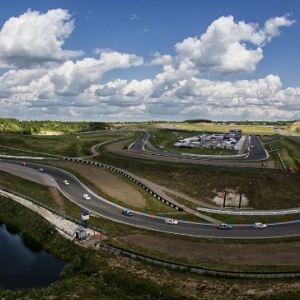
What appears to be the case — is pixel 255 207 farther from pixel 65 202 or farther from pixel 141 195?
pixel 65 202

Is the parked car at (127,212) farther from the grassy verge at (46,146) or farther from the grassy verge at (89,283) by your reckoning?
the grassy verge at (46,146)

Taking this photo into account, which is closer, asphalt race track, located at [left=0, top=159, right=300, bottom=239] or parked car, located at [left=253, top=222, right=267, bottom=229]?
asphalt race track, located at [left=0, top=159, right=300, bottom=239]

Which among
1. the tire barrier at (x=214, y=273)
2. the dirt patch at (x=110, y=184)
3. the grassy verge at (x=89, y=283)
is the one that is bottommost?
the grassy verge at (x=89, y=283)

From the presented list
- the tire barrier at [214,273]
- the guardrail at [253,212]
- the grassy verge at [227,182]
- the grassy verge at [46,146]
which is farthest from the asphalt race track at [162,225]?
the grassy verge at [46,146]

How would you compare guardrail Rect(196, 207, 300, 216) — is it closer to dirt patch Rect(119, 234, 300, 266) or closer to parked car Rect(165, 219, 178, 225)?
parked car Rect(165, 219, 178, 225)

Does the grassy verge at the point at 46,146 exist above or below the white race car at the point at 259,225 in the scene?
above

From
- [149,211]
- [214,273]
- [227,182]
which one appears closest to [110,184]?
[149,211]

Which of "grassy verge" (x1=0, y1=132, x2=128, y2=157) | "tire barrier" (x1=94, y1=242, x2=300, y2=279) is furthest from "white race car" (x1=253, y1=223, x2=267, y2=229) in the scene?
"grassy verge" (x1=0, y1=132, x2=128, y2=157)
